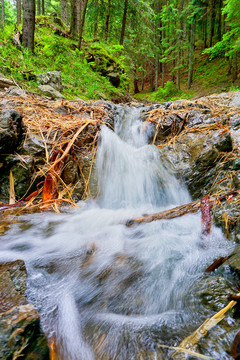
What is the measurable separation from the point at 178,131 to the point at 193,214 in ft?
7.76

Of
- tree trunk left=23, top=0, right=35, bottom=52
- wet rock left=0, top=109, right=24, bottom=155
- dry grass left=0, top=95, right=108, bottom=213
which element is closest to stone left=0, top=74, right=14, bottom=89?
dry grass left=0, top=95, right=108, bottom=213

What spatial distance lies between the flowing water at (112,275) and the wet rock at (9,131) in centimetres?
99

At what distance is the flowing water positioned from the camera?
3.56 feet

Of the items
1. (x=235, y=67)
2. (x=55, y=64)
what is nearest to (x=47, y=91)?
(x=55, y=64)

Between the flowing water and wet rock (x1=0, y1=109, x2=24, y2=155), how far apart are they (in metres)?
0.99

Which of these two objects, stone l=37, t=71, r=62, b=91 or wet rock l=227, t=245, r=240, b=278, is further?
stone l=37, t=71, r=62, b=91

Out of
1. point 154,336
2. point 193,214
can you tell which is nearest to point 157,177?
point 193,214

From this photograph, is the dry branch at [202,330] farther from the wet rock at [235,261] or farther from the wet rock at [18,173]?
the wet rock at [18,173]

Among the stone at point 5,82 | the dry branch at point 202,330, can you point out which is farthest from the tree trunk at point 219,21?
the dry branch at point 202,330

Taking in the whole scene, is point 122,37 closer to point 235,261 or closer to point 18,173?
point 18,173

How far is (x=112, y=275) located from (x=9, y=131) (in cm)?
213

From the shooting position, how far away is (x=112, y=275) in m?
1.59

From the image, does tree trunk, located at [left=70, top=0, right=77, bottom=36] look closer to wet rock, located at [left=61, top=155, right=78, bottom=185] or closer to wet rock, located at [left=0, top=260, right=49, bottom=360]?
wet rock, located at [left=61, top=155, right=78, bottom=185]

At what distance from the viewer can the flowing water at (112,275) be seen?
1.08 metres
